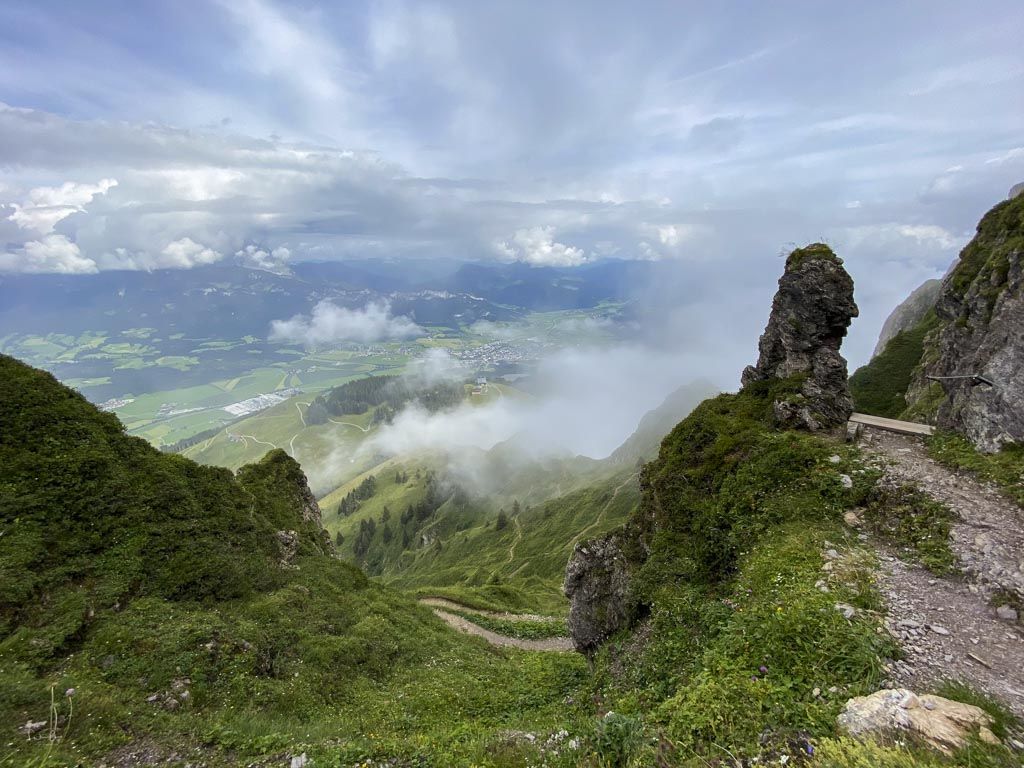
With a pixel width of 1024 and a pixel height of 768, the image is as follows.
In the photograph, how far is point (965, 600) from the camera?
12438 millimetres

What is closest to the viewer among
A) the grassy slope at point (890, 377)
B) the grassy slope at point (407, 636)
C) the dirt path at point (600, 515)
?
the grassy slope at point (407, 636)

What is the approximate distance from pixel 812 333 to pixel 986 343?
1219 cm

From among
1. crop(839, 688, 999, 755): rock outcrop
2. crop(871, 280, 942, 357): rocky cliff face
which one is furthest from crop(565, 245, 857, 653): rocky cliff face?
crop(871, 280, 942, 357): rocky cliff face

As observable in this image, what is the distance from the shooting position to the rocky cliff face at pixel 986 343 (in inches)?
791

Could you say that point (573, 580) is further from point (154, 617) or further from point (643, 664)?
point (154, 617)

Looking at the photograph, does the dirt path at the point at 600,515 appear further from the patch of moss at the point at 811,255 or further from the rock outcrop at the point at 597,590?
the patch of moss at the point at 811,255

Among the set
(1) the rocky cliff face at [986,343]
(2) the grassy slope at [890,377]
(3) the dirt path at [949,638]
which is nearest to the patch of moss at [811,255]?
(1) the rocky cliff face at [986,343]

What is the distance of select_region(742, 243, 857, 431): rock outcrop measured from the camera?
2428 cm

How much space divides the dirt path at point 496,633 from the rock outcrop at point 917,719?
34.3m

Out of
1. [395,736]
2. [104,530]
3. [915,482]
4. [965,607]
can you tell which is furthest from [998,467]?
[104,530]

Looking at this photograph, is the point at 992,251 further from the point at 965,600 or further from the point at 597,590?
the point at 597,590

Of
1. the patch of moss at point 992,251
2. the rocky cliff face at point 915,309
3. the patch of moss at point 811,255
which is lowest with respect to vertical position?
the patch of moss at point 811,255

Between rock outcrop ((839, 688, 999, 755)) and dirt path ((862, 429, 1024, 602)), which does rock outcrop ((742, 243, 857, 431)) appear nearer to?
dirt path ((862, 429, 1024, 602))

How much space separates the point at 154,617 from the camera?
19.5 meters
